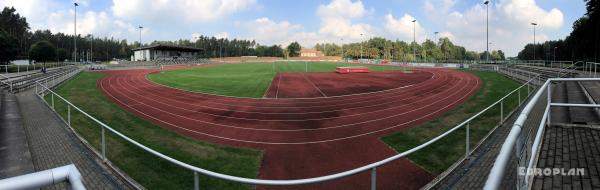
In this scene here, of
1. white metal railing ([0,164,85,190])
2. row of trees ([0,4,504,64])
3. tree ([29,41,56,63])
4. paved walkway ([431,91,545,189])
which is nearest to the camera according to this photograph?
white metal railing ([0,164,85,190])

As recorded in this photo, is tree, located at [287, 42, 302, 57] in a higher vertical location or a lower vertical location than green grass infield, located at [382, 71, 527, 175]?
higher

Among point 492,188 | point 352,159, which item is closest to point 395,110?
point 352,159

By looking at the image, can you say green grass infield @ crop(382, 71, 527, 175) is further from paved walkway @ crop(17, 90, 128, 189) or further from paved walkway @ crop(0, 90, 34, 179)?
paved walkway @ crop(0, 90, 34, 179)

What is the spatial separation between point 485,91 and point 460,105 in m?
7.59

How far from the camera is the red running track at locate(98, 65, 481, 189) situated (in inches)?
423

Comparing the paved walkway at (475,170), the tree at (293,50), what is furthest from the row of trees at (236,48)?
the paved walkway at (475,170)

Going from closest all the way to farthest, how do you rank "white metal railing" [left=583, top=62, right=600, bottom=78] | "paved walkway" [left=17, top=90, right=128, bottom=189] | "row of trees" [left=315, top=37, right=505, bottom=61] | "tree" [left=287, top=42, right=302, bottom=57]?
"paved walkway" [left=17, top=90, right=128, bottom=189] < "white metal railing" [left=583, top=62, right=600, bottom=78] < "row of trees" [left=315, top=37, right=505, bottom=61] < "tree" [left=287, top=42, right=302, bottom=57]

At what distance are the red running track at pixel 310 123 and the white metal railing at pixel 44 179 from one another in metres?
7.39

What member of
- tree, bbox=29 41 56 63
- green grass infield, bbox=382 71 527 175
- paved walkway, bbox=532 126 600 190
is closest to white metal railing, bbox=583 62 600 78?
green grass infield, bbox=382 71 527 175

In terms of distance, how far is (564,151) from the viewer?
6.01 m

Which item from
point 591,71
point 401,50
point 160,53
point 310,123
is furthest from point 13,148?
point 401,50

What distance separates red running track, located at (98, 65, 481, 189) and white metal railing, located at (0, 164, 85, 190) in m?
7.39

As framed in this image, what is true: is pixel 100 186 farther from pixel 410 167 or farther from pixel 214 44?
Answer: pixel 214 44

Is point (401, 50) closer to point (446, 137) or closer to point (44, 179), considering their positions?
point (446, 137)
